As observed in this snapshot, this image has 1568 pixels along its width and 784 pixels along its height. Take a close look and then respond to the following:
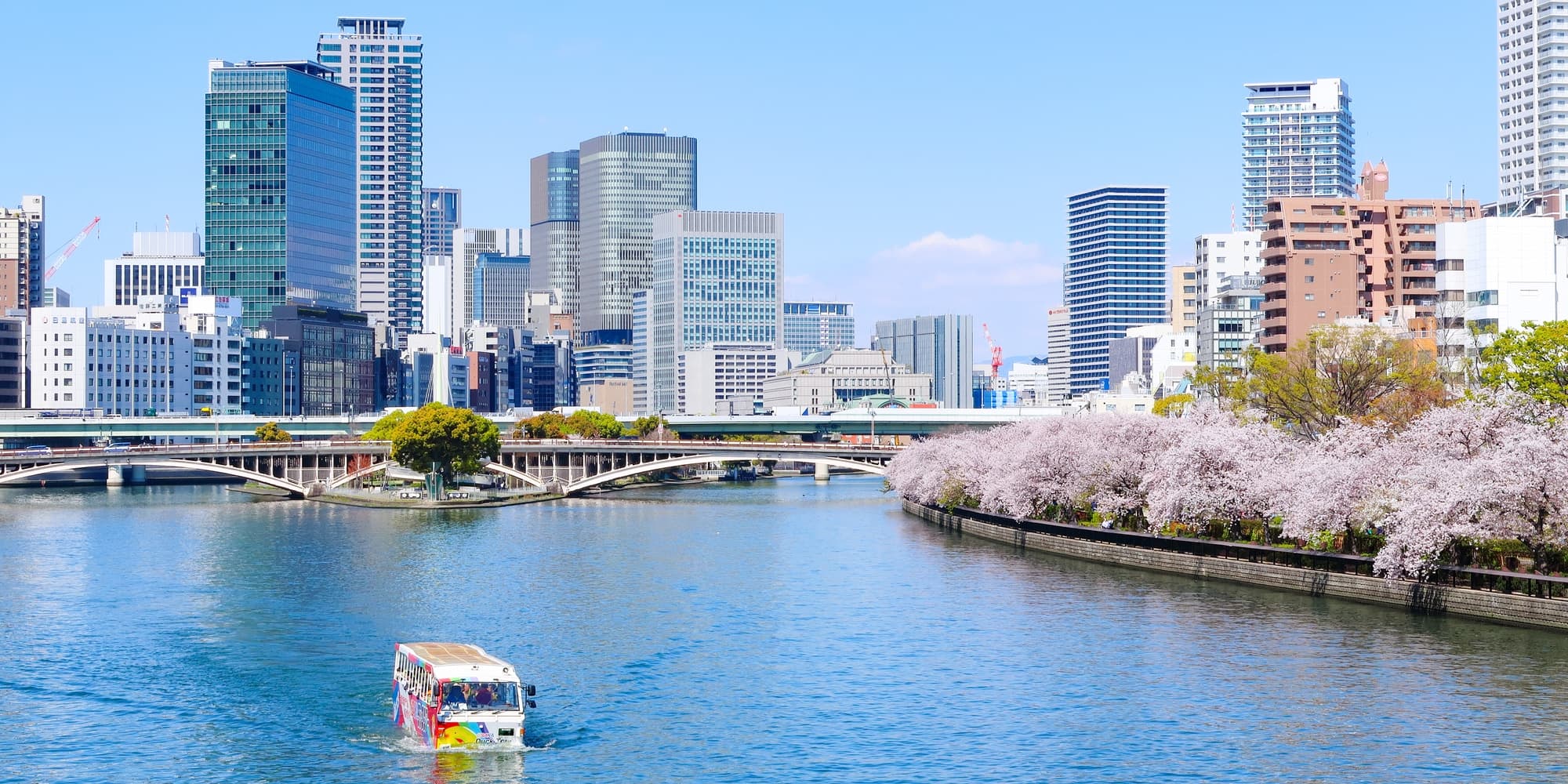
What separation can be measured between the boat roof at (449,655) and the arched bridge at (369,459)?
111757 mm

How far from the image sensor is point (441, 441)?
15350 centimetres

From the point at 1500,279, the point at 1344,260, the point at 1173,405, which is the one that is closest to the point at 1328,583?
the point at 1500,279

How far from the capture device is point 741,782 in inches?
1758

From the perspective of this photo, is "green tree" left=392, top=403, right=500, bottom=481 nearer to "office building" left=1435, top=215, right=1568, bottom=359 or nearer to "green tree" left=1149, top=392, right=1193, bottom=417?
"green tree" left=1149, top=392, right=1193, bottom=417

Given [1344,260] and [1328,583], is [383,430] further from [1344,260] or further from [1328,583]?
[1328,583]

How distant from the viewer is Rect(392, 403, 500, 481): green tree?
152000 mm

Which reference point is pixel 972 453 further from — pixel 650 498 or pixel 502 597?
pixel 502 597

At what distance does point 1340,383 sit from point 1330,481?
30559mm

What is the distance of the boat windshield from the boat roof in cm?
61

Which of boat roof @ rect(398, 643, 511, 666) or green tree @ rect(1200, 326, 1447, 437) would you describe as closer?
boat roof @ rect(398, 643, 511, 666)

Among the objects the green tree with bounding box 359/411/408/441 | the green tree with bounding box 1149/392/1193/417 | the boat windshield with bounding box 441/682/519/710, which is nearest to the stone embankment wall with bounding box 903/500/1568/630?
the boat windshield with bounding box 441/682/519/710

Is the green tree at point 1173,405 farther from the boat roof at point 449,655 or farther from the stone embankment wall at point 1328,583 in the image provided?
the boat roof at point 449,655

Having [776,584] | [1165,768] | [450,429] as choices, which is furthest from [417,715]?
[450,429]

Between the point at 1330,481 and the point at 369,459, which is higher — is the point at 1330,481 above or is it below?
above
